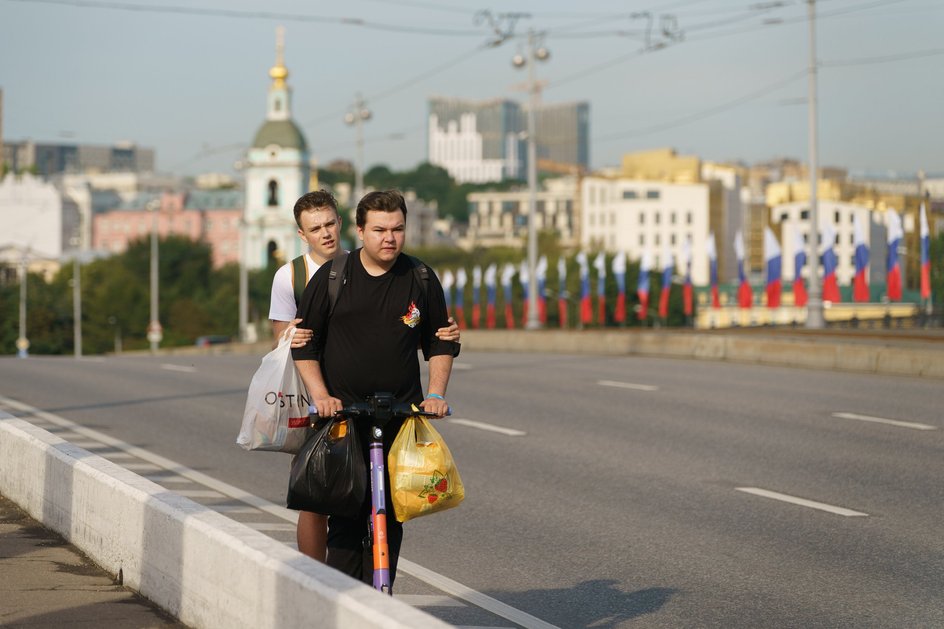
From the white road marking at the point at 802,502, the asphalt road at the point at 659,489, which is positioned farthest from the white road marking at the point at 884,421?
the white road marking at the point at 802,502

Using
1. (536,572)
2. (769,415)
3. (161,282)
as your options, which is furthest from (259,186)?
(536,572)

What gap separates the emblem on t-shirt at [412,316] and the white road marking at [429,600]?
85.3 inches

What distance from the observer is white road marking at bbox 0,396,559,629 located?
779 cm

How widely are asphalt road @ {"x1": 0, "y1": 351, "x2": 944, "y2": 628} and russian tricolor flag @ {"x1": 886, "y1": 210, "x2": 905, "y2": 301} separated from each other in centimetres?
2881

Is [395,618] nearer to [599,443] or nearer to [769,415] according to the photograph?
[599,443]

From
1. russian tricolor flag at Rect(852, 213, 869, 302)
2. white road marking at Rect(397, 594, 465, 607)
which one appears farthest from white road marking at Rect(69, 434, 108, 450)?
russian tricolor flag at Rect(852, 213, 869, 302)

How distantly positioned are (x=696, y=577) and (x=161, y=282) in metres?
137

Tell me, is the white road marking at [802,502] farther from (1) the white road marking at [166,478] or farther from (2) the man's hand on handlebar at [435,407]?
(2) the man's hand on handlebar at [435,407]

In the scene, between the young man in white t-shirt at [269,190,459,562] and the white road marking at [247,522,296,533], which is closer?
the young man in white t-shirt at [269,190,459,562]

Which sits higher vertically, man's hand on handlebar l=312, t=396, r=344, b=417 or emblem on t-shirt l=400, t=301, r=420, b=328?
emblem on t-shirt l=400, t=301, r=420, b=328

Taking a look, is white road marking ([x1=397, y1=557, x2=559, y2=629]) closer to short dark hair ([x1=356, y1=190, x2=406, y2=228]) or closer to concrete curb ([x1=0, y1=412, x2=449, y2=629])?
concrete curb ([x1=0, y1=412, x2=449, y2=629])

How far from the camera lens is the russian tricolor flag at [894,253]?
52362mm

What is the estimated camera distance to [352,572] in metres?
6.33

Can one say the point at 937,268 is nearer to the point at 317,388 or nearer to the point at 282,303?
the point at 282,303
